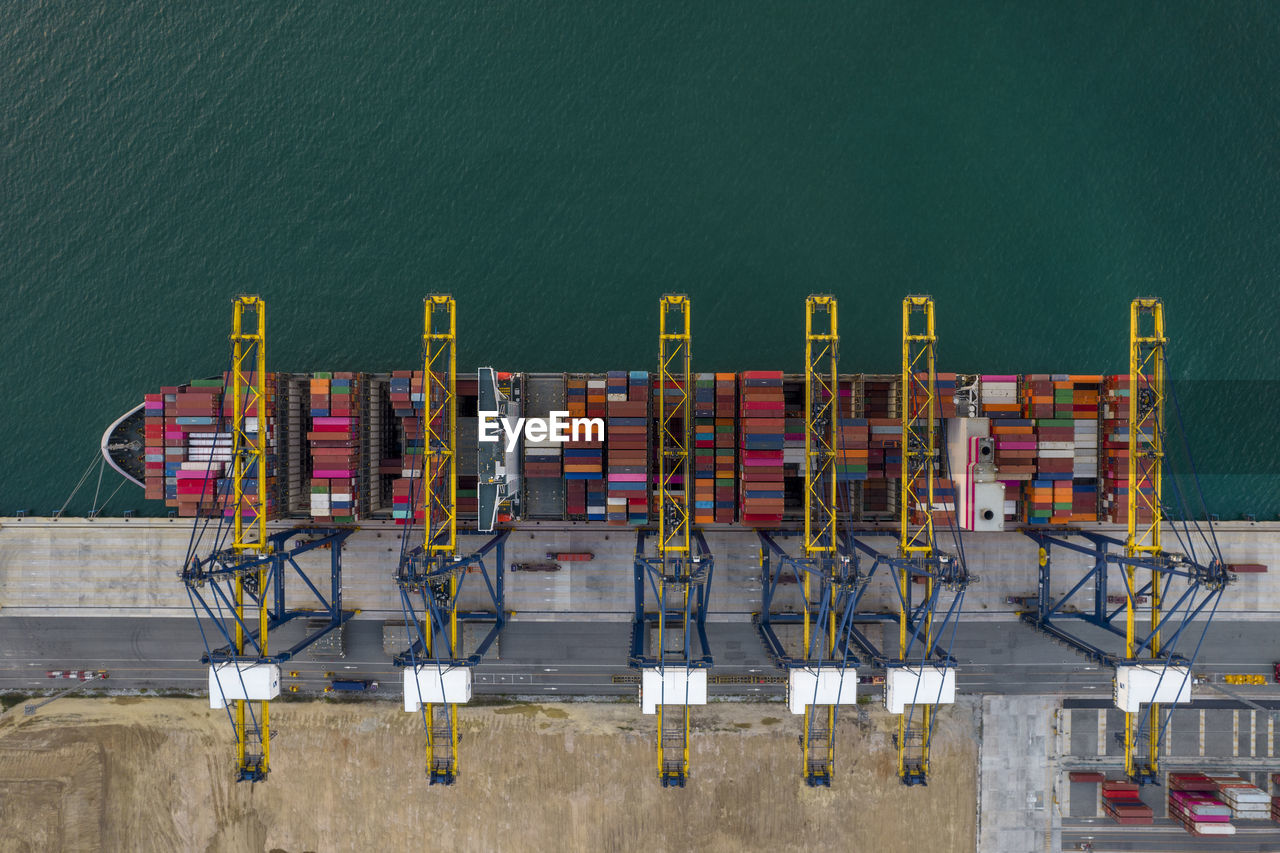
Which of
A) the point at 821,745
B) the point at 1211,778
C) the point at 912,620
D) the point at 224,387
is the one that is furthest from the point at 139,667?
the point at 1211,778

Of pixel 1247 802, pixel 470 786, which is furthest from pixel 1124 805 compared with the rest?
pixel 470 786

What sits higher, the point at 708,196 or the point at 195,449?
the point at 708,196

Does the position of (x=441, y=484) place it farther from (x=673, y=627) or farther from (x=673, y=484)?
(x=673, y=627)

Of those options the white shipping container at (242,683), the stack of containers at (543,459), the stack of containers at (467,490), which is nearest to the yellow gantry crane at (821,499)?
the stack of containers at (543,459)

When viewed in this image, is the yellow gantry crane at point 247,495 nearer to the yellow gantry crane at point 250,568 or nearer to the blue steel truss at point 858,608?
the yellow gantry crane at point 250,568

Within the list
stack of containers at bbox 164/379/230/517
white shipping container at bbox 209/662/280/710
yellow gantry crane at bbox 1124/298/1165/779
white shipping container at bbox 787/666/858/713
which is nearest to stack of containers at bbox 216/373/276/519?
stack of containers at bbox 164/379/230/517
